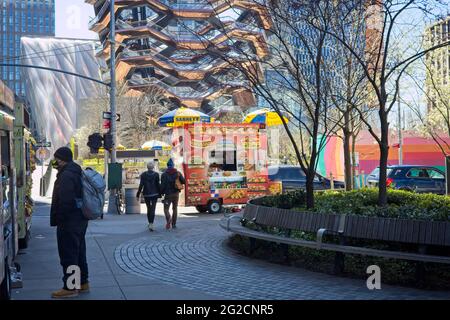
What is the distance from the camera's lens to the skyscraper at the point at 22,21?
133 m

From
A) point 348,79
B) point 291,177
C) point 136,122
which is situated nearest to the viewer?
point 348,79

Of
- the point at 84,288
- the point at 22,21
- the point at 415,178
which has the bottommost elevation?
the point at 84,288

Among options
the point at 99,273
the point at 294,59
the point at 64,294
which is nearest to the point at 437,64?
the point at 294,59

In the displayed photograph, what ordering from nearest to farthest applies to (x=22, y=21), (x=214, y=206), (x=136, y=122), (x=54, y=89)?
1. (x=214, y=206)
2. (x=136, y=122)
3. (x=54, y=89)
4. (x=22, y=21)

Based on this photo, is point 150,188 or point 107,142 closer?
point 150,188

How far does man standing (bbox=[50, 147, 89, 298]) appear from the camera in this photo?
769 cm

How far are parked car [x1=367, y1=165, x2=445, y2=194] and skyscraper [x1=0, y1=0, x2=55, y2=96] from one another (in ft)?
393

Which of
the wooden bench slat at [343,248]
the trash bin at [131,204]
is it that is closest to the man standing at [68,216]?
the wooden bench slat at [343,248]

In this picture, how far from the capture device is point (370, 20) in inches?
707

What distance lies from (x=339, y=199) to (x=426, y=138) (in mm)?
25383

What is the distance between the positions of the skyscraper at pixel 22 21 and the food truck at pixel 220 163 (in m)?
120

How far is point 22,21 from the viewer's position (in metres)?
137

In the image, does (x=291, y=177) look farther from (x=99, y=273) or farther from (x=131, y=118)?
(x=131, y=118)

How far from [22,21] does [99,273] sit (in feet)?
455
